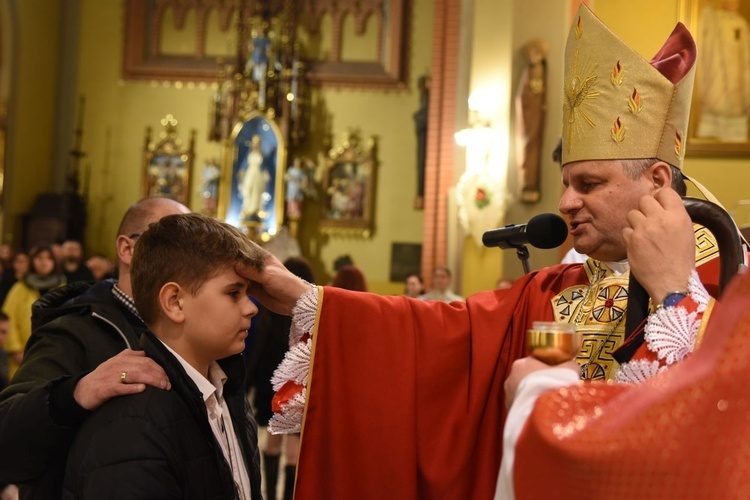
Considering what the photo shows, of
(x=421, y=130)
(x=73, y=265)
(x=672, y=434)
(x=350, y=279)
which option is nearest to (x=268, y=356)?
(x=350, y=279)

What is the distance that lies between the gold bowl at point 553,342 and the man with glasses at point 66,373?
0.94 metres

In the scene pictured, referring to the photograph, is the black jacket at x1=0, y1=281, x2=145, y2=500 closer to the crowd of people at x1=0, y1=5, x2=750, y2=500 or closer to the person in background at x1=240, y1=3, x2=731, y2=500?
the crowd of people at x1=0, y1=5, x2=750, y2=500

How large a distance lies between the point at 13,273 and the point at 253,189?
6249 mm

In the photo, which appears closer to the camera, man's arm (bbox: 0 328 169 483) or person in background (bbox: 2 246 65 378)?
man's arm (bbox: 0 328 169 483)

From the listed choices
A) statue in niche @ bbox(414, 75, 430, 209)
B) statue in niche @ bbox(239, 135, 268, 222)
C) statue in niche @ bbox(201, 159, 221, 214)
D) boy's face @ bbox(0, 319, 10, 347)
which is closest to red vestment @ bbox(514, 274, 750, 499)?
boy's face @ bbox(0, 319, 10, 347)

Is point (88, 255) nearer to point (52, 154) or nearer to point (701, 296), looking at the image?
point (52, 154)

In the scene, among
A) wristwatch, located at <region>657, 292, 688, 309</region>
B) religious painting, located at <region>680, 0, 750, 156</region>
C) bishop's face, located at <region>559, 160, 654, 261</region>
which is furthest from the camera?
religious painting, located at <region>680, 0, 750, 156</region>

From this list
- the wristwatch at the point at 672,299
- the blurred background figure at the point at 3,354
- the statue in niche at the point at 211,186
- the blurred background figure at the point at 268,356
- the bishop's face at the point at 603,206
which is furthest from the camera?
the statue in niche at the point at 211,186

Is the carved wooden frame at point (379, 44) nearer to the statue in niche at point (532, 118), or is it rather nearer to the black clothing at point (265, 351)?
the statue in niche at point (532, 118)

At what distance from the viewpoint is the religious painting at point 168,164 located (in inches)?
594

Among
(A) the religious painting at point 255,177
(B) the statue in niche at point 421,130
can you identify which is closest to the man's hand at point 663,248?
(B) the statue in niche at point 421,130

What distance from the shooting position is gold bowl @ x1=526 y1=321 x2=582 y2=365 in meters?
1.50

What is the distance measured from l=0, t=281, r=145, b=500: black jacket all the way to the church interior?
33.4 ft

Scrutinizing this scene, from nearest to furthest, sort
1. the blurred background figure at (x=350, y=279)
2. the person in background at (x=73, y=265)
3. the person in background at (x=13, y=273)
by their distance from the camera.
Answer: the blurred background figure at (x=350, y=279) < the person in background at (x=13, y=273) < the person in background at (x=73, y=265)
